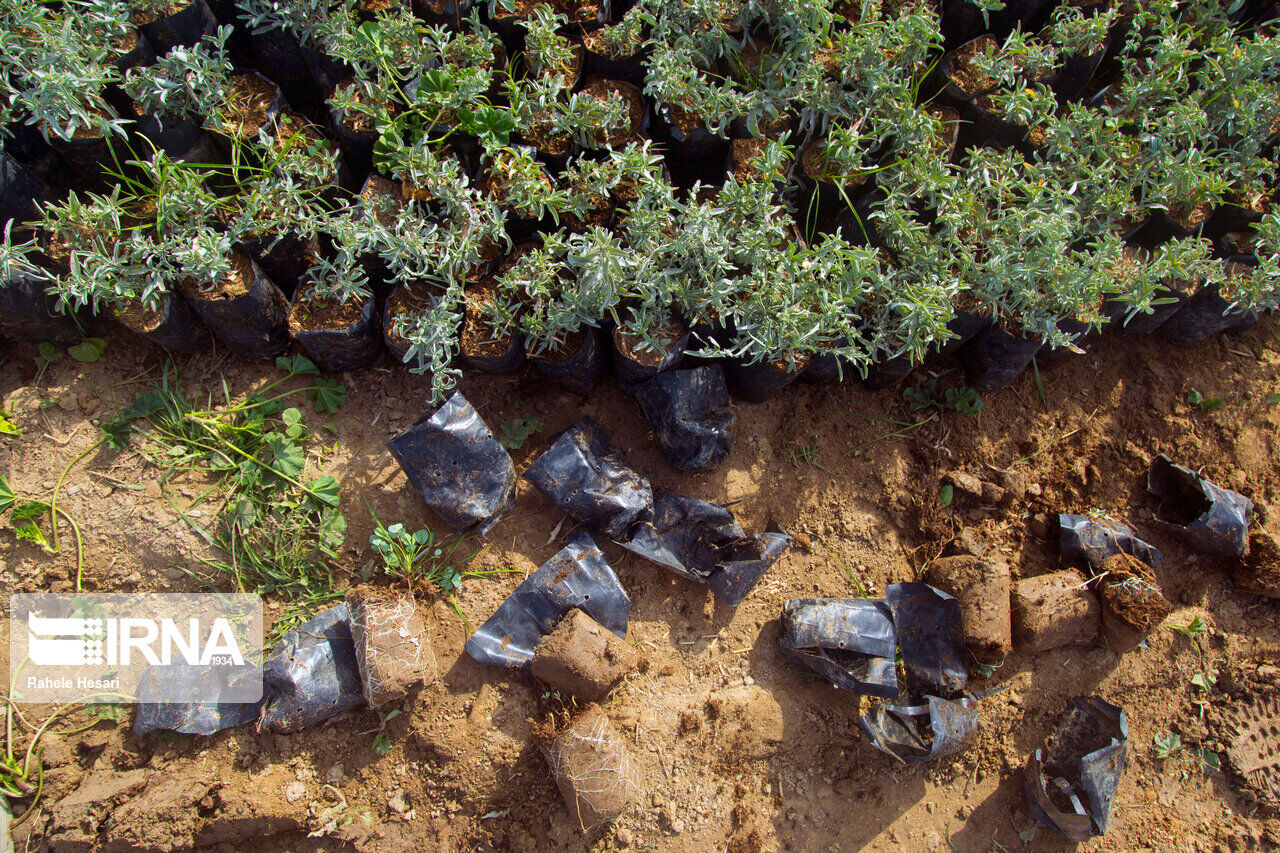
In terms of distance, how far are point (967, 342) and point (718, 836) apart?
9.00ft

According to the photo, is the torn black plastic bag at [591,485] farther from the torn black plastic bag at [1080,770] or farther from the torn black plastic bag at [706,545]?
the torn black plastic bag at [1080,770]

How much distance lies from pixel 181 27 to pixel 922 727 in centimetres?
474

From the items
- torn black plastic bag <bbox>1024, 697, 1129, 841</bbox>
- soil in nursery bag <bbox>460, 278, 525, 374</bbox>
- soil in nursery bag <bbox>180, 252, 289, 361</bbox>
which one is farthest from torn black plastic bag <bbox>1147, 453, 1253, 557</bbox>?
soil in nursery bag <bbox>180, 252, 289, 361</bbox>

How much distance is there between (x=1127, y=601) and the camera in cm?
325

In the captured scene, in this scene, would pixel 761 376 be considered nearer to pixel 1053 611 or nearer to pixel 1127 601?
pixel 1053 611

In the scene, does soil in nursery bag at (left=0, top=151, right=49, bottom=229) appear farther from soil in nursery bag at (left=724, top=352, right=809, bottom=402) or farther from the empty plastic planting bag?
soil in nursery bag at (left=724, top=352, right=809, bottom=402)

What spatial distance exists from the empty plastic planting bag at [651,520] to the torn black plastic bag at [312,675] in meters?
1.11

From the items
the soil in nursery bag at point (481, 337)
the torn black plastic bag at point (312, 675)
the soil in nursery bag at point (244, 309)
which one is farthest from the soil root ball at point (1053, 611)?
the soil in nursery bag at point (244, 309)

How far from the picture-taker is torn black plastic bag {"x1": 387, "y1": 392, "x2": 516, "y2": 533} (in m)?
3.06

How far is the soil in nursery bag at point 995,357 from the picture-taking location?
340cm

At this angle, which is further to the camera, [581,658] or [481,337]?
[481,337]

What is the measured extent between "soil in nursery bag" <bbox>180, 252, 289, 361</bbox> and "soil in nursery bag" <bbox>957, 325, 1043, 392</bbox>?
3.50 m

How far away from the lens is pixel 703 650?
3.22m

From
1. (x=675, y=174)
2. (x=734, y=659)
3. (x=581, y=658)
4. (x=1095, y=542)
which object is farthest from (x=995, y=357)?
(x=581, y=658)
